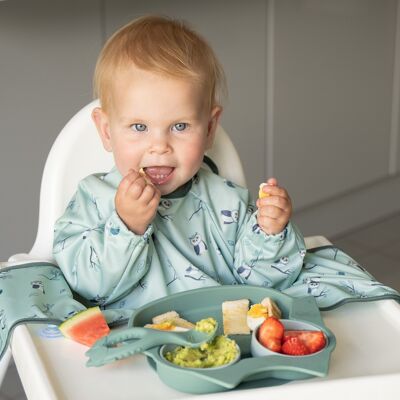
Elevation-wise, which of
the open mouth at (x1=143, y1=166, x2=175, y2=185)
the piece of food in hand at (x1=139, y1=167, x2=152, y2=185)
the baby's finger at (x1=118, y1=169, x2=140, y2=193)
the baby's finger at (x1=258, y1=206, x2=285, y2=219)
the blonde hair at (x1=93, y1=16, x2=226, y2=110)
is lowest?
the baby's finger at (x1=258, y1=206, x2=285, y2=219)

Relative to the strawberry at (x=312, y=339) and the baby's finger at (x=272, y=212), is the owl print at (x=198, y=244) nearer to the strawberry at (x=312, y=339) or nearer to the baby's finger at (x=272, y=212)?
the baby's finger at (x=272, y=212)

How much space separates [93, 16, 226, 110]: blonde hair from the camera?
1.09 meters

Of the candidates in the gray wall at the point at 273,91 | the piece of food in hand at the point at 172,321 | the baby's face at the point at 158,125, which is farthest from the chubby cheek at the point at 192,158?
the gray wall at the point at 273,91

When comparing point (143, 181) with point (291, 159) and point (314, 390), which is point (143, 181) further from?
point (291, 159)

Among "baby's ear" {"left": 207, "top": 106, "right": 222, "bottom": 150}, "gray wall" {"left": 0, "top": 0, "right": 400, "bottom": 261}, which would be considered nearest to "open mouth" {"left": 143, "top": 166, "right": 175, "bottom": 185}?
"baby's ear" {"left": 207, "top": 106, "right": 222, "bottom": 150}

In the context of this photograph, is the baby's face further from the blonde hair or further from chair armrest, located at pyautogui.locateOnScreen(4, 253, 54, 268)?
chair armrest, located at pyautogui.locateOnScreen(4, 253, 54, 268)

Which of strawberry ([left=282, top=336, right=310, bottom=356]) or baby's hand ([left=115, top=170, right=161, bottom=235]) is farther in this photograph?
baby's hand ([left=115, top=170, right=161, bottom=235])

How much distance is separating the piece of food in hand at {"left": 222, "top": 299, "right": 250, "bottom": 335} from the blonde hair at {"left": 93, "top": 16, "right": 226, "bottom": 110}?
0.27 meters

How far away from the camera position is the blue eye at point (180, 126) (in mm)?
1115

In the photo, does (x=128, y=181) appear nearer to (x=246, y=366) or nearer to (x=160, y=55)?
(x=160, y=55)

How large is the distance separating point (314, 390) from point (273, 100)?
1.53 m

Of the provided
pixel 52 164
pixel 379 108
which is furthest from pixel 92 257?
pixel 379 108

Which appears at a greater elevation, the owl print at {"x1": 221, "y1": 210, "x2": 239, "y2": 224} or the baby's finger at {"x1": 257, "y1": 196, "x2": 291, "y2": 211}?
the baby's finger at {"x1": 257, "y1": 196, "x2": 291, "y2": 211}

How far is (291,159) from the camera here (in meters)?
2.46
